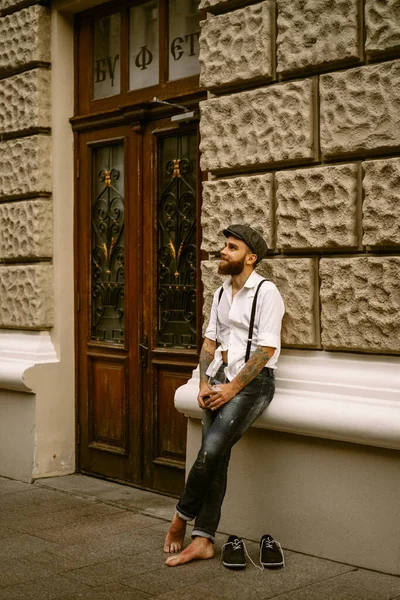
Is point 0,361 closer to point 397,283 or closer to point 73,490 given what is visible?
point 73,490

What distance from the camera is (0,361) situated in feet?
25.6

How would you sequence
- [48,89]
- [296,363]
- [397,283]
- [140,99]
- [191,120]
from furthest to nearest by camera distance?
[48,89] → [140,99] → [191,120] → [296,363] → [397,283]

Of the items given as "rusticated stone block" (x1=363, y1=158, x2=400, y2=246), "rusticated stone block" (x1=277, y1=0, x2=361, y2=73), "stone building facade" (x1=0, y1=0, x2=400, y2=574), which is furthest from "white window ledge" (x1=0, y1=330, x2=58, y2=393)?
"rusticated stone block" (x1=363, y1=158, x2=400, y2=246)

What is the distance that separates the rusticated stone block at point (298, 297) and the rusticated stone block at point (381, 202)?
447mm

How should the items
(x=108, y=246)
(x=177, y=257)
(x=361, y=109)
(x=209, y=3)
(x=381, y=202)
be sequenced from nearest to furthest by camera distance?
(x=381, y=202) → (x=361, y=109) → (x=209, y=3) → (x=177, y=257) → (x=108, y=246)

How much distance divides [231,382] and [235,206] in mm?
1199

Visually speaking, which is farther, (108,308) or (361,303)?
(108,308)

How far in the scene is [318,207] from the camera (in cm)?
544

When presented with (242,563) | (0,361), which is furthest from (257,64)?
(0,361)

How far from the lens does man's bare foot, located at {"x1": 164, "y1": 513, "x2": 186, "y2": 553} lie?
5504 millimetres

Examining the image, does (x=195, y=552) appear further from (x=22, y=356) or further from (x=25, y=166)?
(x=25, y=166)

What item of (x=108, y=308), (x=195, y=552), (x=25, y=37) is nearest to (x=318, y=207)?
(x=195, y=552)

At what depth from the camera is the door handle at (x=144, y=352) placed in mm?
7090

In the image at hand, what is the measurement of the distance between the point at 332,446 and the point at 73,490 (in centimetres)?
264
